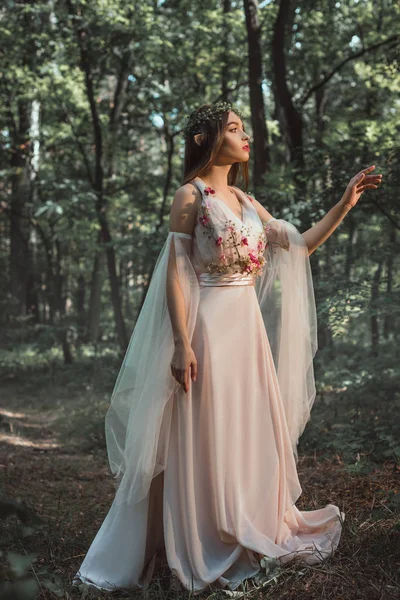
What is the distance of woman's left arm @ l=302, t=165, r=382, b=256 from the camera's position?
3.25 metres

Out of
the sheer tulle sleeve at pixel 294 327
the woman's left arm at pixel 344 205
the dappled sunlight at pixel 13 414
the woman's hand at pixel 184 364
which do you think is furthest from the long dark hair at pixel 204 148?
the dappled sunlight at pixel 13 414

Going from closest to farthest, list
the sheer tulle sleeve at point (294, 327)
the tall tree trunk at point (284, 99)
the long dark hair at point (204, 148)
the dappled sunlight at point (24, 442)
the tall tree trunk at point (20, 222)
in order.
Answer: the long dark hair at point (204, 148)
the sheer tulle sleeve at point (294, 327)
the dappled sunlight at point (24, 442)
the tall tree trunk at point (284, 99)
the tall tree trunk at point (20, 222)

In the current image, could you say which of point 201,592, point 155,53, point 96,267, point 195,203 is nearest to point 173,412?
point 201,592


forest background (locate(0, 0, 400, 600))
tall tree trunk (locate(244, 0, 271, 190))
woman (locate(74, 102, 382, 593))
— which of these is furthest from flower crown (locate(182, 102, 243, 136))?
tall tree trunk (locate(244, 0, 271, 190))

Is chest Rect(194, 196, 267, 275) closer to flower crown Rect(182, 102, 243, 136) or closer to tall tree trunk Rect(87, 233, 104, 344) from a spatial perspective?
flower crown Rect(182, 102, 243, 136)

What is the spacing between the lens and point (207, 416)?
3.04 m

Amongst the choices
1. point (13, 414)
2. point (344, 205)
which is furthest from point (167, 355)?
point (13, 414)

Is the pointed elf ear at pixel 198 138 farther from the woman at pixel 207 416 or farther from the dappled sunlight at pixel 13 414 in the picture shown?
the dappled sunlight at pixel 13 414

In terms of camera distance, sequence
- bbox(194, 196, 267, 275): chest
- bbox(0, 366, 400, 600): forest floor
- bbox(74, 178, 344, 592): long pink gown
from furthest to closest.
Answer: bbox(194, 196, 267, 275): chest, bbox(74, 178, 344, 592): long pink gown, bbox(0, 366, 400, 600): forest floor

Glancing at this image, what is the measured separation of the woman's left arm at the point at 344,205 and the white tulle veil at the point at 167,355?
0.22 ft

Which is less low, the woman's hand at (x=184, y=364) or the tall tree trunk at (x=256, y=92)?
the tall tree trunk at (x=256, y=92)

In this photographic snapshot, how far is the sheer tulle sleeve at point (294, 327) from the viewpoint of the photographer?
3418 mm

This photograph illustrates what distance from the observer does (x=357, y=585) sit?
2756mm

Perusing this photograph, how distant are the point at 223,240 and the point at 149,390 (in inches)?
33.3
